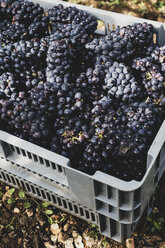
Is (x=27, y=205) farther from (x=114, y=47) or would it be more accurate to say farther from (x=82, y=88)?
(x=114, y=47)

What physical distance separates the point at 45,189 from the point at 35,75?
1.87ft

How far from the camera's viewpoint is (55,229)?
67.1 inches

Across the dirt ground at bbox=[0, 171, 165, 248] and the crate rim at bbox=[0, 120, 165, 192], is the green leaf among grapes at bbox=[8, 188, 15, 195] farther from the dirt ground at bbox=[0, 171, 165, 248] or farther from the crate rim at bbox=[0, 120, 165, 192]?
the crate rim at bbox=[0, 120, 165, 192]

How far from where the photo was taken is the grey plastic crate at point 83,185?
1191 mm

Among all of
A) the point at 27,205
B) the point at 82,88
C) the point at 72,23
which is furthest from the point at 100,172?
the point at 72,23

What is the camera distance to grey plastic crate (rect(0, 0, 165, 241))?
119 cm

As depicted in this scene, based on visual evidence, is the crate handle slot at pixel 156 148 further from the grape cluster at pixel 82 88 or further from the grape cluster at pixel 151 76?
the grape cluster at pixel 151 76

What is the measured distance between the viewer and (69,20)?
1769 millimetres

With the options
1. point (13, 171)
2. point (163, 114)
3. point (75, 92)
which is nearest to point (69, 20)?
point (75, 92)

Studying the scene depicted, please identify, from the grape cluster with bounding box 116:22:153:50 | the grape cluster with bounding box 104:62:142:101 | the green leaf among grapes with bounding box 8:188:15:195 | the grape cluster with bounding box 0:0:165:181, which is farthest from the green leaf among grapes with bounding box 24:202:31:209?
the grape cluster with bounding box 116:22:153:50

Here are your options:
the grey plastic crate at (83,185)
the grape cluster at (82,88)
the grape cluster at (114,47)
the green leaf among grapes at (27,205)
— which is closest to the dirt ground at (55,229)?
the green leaf among grapes at (27,205)

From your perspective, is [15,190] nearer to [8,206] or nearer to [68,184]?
[8,206]

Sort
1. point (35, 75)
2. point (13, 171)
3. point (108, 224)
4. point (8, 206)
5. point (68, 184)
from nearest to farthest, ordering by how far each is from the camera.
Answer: point (68, 184), point (108, 224), point (13, 171), point (35, 75), point (8, 206)

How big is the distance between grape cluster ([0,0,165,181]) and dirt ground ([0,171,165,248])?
0.45 m
